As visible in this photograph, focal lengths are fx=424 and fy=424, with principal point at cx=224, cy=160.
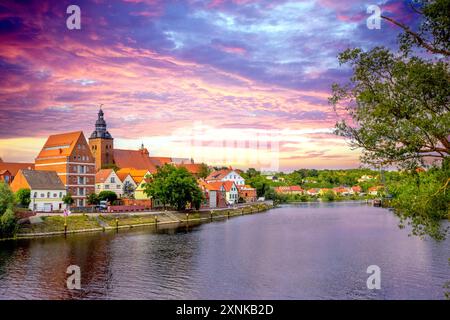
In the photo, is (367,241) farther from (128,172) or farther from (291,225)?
(128,172)

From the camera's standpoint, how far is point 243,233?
62156 mm

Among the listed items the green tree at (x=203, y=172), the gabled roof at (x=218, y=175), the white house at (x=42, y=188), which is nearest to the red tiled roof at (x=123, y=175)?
the white house at (x=42, y=188)

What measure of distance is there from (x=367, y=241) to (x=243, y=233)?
1785 cm

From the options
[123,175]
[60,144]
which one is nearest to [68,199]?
[60,144]

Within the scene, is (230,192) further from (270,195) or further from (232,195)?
(270,195)

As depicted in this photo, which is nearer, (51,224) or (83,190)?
(51,224)

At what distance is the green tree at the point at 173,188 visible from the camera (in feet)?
265

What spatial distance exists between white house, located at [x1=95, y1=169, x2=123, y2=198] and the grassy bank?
59.3 feet

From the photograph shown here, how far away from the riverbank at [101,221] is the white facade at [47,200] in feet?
34.6

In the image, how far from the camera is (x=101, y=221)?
65.7m

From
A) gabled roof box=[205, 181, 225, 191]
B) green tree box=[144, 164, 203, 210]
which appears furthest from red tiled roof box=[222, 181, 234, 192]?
green tree box=[144, 164, 203, 210]

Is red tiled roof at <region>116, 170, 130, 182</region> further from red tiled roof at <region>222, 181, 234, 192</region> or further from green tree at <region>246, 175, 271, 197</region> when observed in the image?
green tree at <region>246, 175, 271, 197</region>
